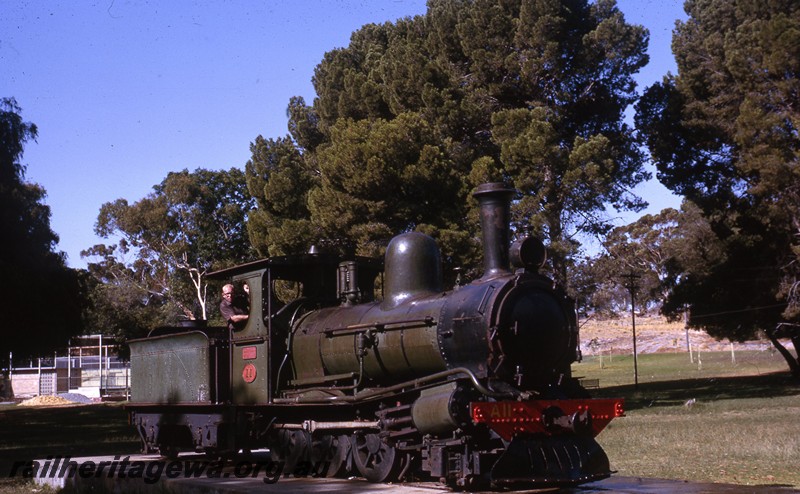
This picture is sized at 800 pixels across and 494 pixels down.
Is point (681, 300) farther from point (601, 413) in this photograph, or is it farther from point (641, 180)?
point (601, 413)

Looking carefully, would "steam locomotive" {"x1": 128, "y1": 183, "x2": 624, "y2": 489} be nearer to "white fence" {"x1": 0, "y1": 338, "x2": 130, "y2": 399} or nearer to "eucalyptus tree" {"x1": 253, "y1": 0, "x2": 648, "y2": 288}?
"eucalyptus tree" {"x1": 253, "y1": 0, "x2": 648, "y2": 288}

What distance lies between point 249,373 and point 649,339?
8181 centimetres

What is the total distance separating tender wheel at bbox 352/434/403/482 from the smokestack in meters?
2.60

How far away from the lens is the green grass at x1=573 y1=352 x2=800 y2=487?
13.1 metres

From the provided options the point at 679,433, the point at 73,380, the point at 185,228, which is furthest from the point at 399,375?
the point at 73,380

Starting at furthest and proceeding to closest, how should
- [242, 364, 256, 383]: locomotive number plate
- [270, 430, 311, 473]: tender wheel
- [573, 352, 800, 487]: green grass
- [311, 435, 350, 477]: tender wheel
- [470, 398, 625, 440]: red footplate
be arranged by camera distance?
[242, 364, 256, 383]: locomotive number plate
[573, 352, 800, 487]: green grass
[270, 430, 311, 473]: tender wheel
[311, 435, 350, 477]: tender wheel
[470, 398, 625, 440]: red footplate

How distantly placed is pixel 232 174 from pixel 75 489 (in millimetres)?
46750

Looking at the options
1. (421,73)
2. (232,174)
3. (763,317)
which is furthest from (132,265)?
(763,317)

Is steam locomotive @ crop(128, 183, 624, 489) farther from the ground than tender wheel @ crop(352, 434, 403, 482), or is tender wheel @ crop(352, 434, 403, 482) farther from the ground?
steam locomotive @ crop(128, 183, 624, 489)

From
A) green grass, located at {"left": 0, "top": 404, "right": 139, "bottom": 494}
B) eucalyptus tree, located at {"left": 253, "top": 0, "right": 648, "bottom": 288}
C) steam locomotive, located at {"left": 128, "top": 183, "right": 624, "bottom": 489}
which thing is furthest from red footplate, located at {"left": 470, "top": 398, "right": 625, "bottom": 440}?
eucalyptus tree, located at {"left": 253, "top": 0, "right": 648, "bottom": 288}

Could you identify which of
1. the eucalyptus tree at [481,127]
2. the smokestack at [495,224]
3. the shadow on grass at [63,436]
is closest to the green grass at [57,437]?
the shadow on grass at [63,436]

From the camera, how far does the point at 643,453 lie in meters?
16.0

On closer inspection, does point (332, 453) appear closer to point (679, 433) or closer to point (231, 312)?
point (231, 312)

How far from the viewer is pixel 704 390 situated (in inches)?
1464
